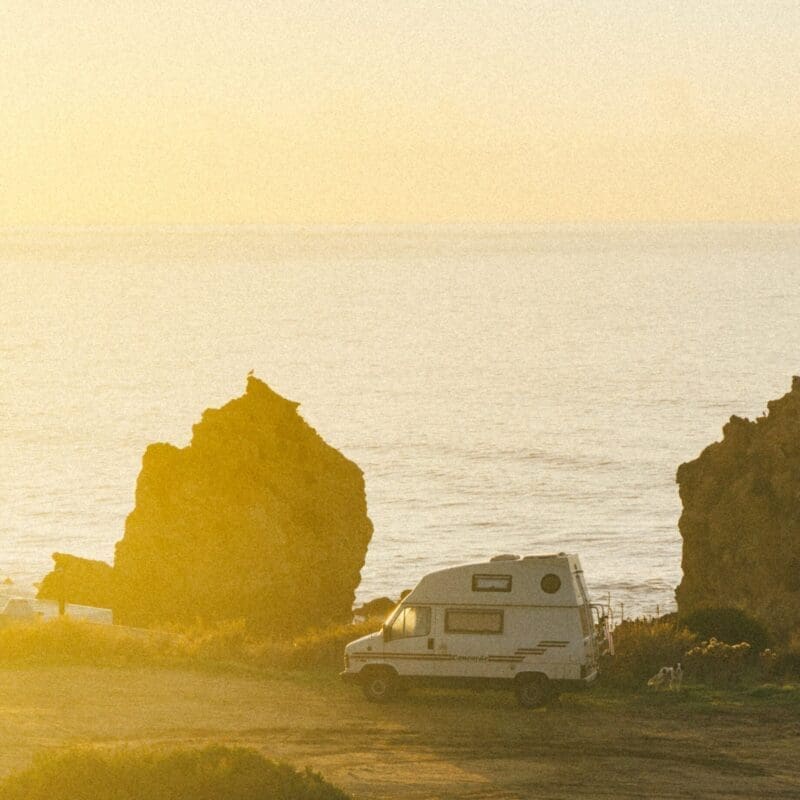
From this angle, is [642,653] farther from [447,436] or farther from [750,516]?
[447,436]

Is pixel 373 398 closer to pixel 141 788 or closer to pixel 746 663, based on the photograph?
pixel 746 663

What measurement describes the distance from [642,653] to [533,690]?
12.5 feet

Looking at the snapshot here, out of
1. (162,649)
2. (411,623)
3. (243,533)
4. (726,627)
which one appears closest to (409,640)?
(411,623)

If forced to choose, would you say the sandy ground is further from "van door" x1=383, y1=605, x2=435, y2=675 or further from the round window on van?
the round window on van

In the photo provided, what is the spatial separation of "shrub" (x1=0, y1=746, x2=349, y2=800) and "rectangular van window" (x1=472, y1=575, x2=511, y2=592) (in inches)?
366

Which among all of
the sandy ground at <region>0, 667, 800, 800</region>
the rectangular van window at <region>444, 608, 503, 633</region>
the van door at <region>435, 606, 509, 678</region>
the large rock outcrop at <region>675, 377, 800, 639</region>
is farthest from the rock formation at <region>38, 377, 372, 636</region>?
Answer: the rectangular van window at <region>444, 608, 503, 633</region>

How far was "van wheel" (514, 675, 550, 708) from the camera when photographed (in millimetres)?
27281

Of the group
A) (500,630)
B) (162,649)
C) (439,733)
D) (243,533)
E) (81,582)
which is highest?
(243,533)

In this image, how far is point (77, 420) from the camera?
140500 mm

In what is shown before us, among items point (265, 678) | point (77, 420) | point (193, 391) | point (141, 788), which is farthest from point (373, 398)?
point (141, 788)

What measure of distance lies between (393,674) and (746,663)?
24.0 ft

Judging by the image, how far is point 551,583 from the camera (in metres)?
26.8

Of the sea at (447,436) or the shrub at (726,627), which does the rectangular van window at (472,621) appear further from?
the sea at (447,436)

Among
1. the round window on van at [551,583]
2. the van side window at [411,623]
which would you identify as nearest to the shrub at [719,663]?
the round window on van at [551,583]
